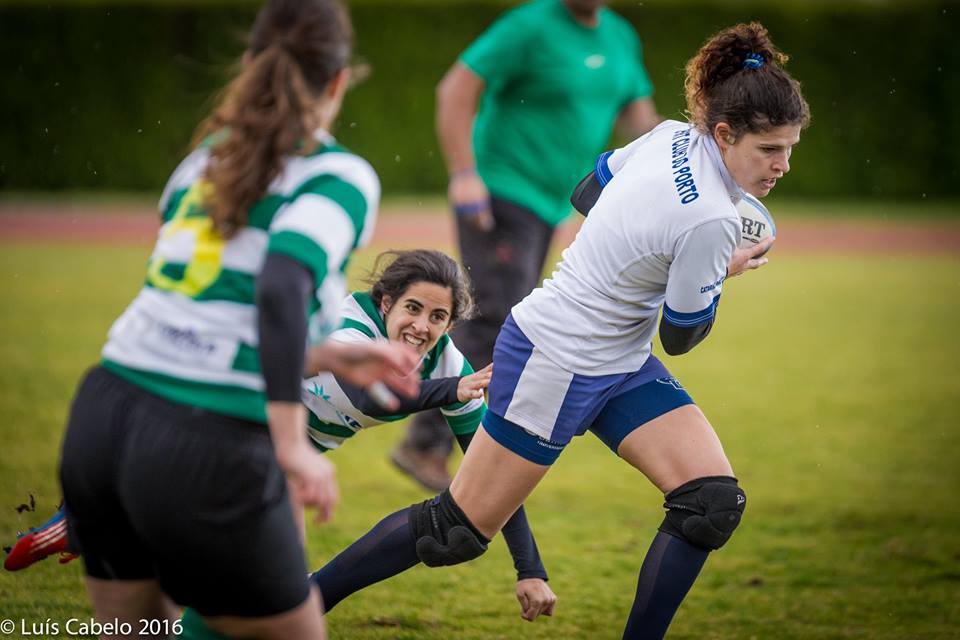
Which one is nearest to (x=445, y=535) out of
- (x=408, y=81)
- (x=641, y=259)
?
(x=641, y=259)

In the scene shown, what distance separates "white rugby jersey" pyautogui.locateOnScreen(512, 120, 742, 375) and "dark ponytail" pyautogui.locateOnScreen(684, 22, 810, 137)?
0.10 metres

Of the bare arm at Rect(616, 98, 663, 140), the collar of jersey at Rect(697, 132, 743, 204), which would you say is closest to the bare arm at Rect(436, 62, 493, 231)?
the bare arm at Rect(616, 98, 663, 140)

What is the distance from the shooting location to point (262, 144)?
2258 mm

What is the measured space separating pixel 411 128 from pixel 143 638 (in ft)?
63.2

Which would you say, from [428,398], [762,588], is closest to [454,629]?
[428,398]

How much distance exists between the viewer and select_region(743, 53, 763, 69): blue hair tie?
3.33 metres

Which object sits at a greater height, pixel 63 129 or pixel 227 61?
pixel 227 61

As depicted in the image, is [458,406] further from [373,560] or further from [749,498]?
[749,498]

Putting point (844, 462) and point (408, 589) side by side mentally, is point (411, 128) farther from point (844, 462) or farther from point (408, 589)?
point (408, 589)

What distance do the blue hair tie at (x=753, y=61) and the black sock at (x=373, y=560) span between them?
5.63 feet

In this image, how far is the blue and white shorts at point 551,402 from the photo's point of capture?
3.40 meters

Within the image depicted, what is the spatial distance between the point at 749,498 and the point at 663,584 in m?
2.71

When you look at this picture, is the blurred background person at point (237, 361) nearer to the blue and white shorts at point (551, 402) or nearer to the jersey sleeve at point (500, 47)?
the blue and white shorts at point (551, 402)

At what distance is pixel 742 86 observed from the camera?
326 centimetres
